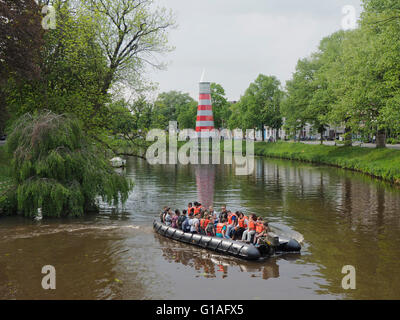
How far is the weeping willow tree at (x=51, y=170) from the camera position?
73.6 feet

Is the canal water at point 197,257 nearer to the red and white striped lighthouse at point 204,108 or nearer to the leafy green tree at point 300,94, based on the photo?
the leafy green tree at point 300,94

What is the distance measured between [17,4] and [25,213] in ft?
41.6

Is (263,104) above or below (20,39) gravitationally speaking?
above

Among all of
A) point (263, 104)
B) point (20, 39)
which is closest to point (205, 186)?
point (20, 39)

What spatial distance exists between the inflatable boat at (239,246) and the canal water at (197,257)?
32 centimetres

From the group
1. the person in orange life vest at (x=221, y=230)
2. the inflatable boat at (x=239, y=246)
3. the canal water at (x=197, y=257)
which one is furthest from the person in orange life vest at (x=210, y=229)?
the canal water at (x=197, y=257)

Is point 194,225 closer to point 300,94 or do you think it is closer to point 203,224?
point 203,224

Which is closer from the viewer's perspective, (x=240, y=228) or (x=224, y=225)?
(x=240, y=228)

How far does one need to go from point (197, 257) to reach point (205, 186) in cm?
2102

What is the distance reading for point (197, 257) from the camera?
55.7 ft

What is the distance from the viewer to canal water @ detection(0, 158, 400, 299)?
13.4 meters

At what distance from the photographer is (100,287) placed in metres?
13.8
